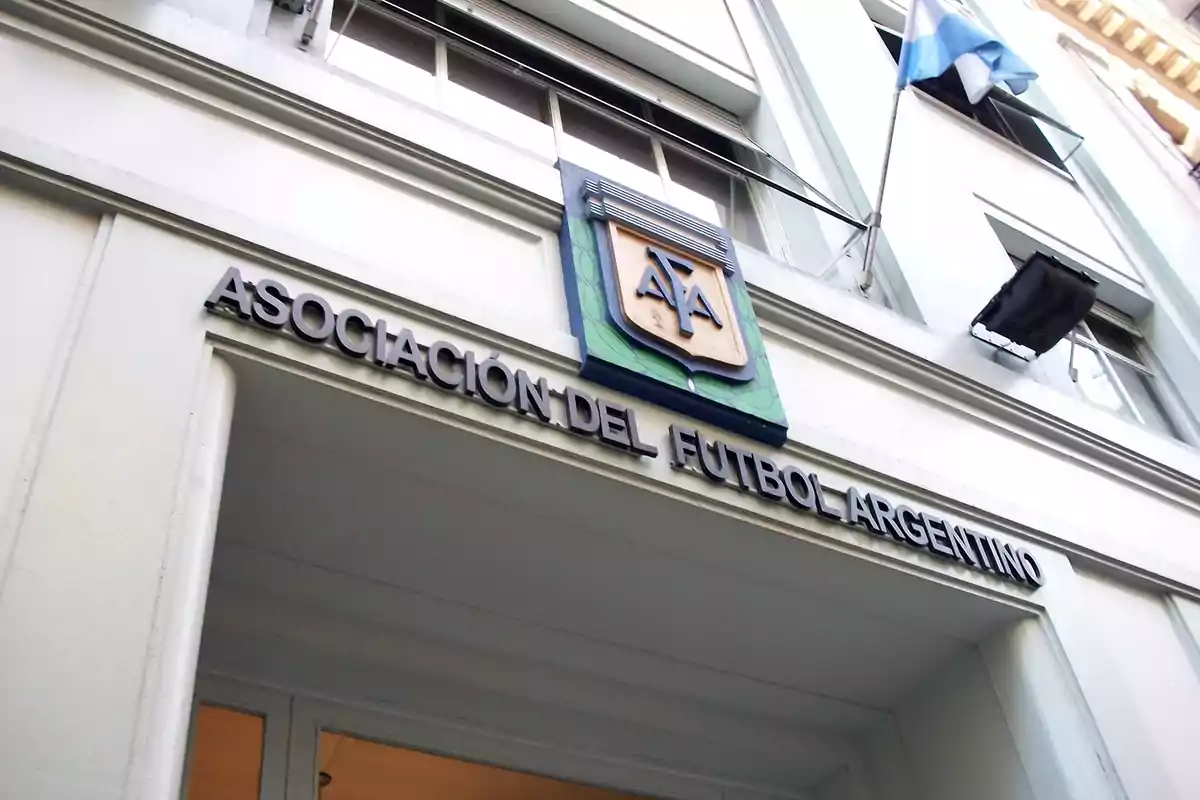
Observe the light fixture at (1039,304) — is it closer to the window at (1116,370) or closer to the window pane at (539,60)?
the window at (1116,370)

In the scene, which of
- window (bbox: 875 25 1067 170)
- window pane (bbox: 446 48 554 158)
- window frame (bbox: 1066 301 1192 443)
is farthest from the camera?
window (bbox: 875 25 1067 170)

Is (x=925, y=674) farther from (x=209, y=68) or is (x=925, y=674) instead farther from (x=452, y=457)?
(x=209, y=68)

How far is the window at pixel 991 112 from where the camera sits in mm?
9789

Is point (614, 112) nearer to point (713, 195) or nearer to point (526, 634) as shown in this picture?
point (713, 195)

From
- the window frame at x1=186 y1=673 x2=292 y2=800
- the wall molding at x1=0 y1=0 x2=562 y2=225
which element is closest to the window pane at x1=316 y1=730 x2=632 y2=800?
the window frame at x1=186 y1=673 x2=292 y2=800

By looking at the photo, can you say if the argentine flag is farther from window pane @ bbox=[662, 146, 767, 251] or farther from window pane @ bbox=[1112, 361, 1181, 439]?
window pane @ bbox=[1112, 361, 1181, 439]

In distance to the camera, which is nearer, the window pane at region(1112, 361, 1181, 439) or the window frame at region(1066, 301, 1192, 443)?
the window frame at region(1066, 301, 1192, 443)

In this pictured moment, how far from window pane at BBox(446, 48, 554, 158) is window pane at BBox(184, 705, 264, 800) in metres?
3.61

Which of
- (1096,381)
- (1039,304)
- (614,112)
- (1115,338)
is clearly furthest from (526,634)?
(1115,338)

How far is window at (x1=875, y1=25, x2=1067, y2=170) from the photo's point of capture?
9789 mm

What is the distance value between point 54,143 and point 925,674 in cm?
426

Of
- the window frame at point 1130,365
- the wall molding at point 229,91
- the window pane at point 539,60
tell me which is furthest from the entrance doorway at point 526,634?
the window pane at point 539,60

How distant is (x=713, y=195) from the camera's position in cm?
754

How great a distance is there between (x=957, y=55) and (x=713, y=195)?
1744mm
